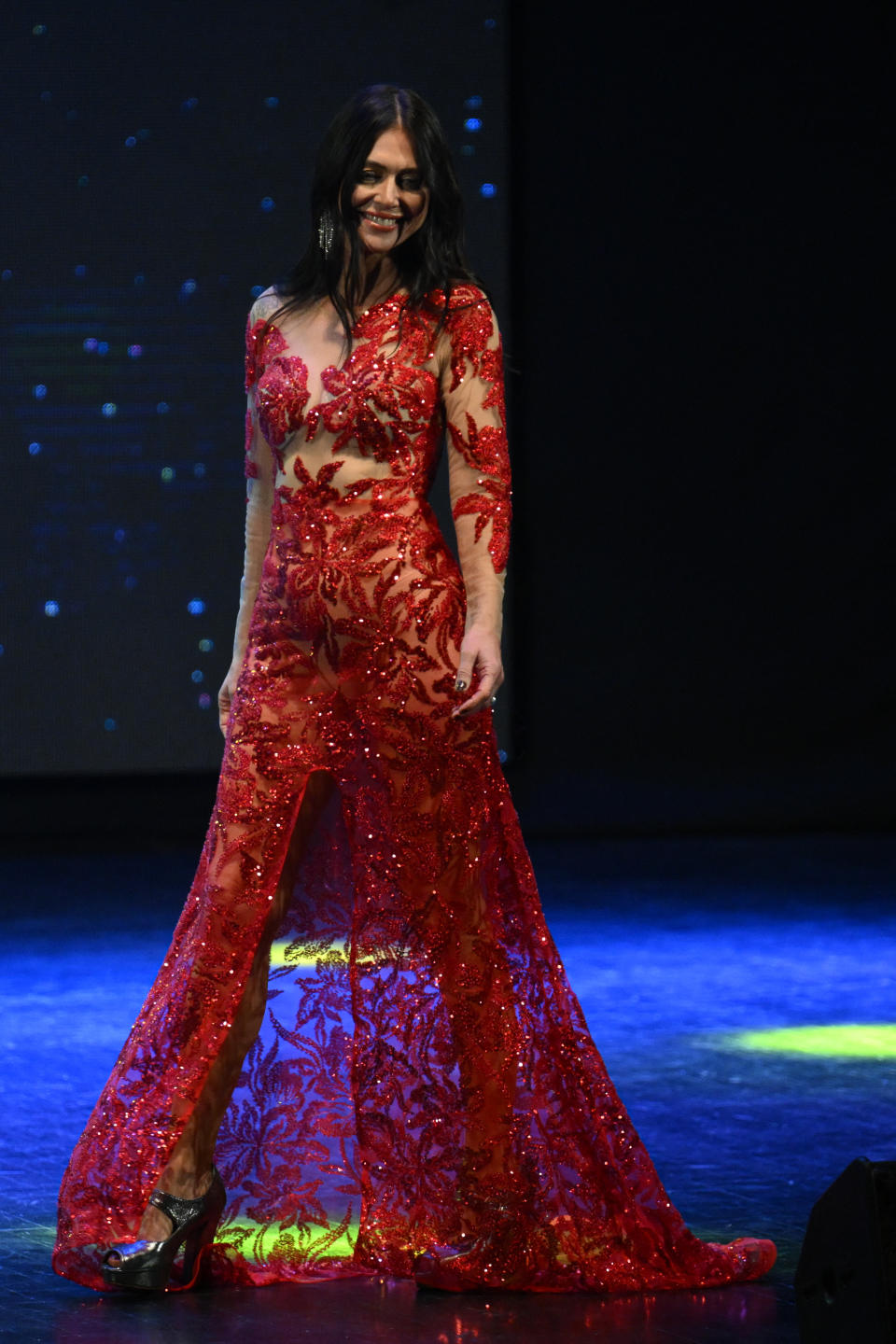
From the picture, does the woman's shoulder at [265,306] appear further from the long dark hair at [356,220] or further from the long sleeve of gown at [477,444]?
the long sleeve of gown at [477,444]

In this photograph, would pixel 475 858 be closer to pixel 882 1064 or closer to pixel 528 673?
pixel 882 1064

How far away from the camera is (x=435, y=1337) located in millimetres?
2127

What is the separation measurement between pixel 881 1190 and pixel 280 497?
4.22ft

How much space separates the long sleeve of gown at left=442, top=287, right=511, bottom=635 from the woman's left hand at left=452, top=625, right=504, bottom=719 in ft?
0.21

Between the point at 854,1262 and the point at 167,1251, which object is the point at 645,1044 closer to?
the point at 167,1251

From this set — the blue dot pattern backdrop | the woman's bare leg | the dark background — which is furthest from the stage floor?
the blue dot pattern backdrop

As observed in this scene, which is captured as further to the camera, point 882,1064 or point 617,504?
point 617,504

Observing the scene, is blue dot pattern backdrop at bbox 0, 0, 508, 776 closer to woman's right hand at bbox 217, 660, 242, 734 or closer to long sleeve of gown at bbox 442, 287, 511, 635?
woman's right hand at bbox 217, 660, 242, 734

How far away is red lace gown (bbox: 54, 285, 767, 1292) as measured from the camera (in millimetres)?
2305

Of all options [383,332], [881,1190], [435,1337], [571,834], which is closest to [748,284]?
[571,834]

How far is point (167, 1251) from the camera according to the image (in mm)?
2246

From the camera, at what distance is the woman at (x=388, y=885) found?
7.55 ft

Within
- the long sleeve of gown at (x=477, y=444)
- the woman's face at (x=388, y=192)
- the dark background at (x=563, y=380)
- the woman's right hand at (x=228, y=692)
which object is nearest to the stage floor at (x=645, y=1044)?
the dark background at (x=563, y=380)

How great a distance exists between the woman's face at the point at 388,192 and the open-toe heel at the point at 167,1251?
1171 millimetres
